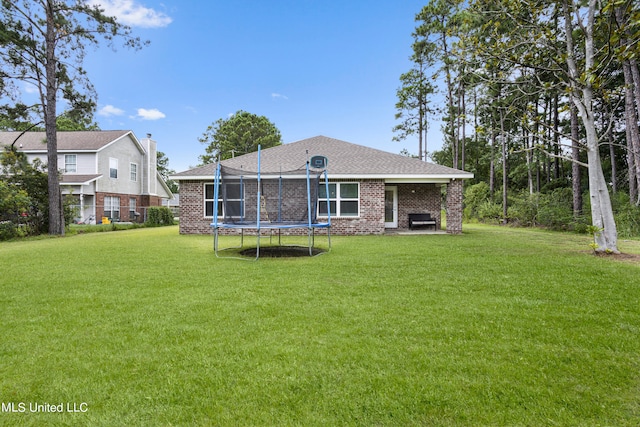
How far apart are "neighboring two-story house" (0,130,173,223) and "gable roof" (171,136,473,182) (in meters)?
10.7

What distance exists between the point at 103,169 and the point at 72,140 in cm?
353

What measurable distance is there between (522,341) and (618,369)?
62cm

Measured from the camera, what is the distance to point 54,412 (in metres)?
1.94

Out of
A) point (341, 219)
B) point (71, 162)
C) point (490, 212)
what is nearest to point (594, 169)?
point (341, 219)

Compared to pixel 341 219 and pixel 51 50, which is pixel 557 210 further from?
pixel 51 50

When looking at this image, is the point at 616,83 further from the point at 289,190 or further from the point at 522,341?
the point at 522,341

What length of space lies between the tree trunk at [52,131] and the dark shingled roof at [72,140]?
7552 millimetres

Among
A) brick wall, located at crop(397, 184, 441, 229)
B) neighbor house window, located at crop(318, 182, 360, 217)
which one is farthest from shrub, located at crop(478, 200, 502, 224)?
neighbor house window, located at crop(318, 182, 360, 217)

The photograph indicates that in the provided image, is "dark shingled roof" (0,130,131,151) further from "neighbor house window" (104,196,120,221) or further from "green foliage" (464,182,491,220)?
"green foliage" (464,182,491,220)

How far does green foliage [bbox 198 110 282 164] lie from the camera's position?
38938 mm

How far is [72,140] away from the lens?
22328 millimetres

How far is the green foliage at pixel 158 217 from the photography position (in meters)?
20.6

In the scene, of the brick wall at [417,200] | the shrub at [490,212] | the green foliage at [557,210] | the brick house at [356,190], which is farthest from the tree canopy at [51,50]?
the shrub at [490,212]

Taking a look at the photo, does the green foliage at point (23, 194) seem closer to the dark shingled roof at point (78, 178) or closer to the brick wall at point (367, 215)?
the dark shingled roof at point (78, 178)
